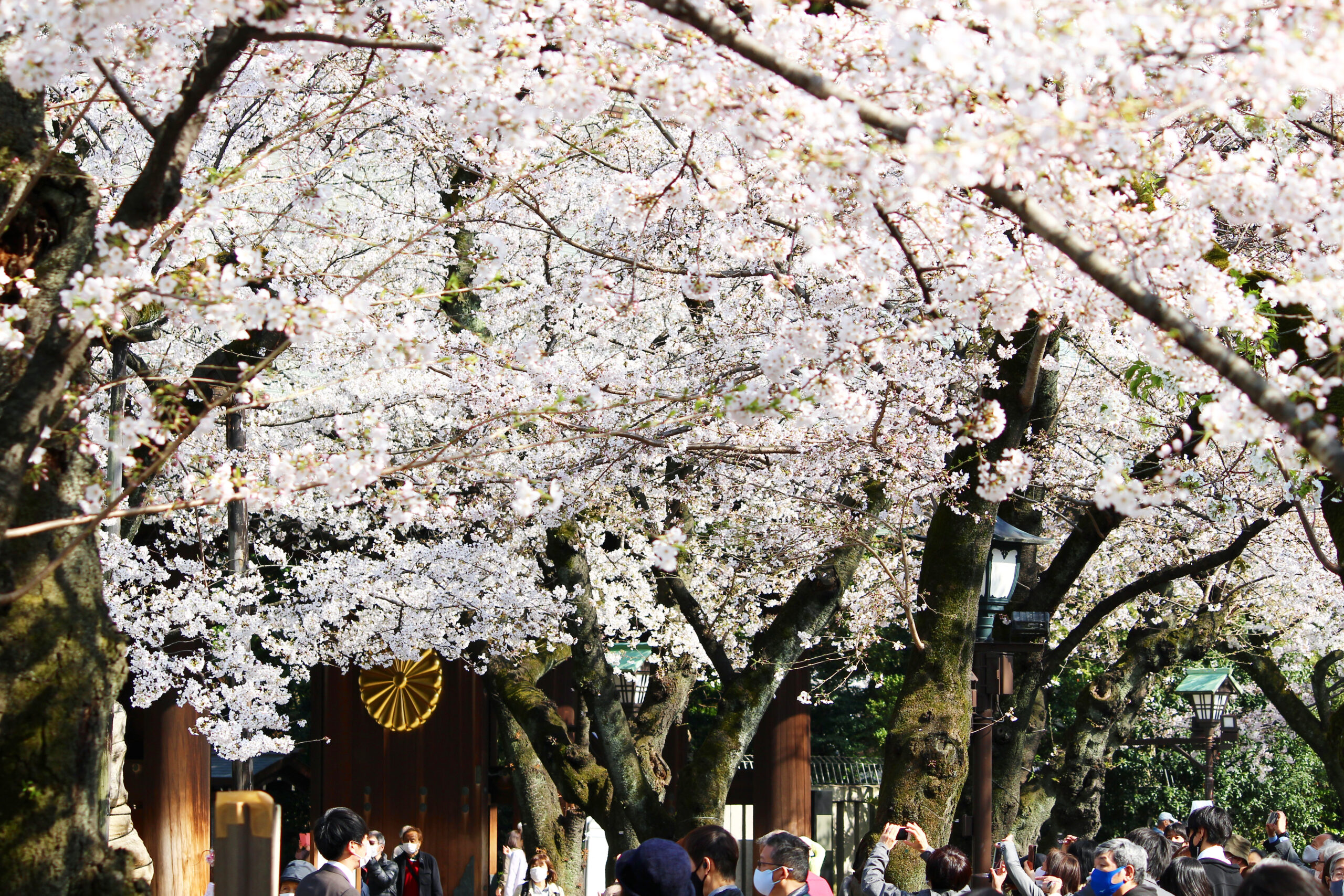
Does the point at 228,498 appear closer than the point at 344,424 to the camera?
Yes

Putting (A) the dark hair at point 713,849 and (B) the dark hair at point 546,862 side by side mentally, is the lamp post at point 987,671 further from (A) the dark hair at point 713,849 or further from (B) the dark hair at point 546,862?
(B) the dark hair at point 546,862

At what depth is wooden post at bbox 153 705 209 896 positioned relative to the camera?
12516mm

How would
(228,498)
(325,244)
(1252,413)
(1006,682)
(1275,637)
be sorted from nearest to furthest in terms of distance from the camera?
1. (1252,413)
2. (228,498)
3. (1006,682)
4. (325,244)
5. (1275,637)

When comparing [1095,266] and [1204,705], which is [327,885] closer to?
[1095,266]

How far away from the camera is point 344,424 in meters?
4.02

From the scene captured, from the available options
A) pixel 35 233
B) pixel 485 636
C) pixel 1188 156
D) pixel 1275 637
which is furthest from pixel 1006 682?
pixel 1275 637

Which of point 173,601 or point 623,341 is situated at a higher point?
point 623,341

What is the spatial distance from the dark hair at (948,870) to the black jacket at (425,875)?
568 cm

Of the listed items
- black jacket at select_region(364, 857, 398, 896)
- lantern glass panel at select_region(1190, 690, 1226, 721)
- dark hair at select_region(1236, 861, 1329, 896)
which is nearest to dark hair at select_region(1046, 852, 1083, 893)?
dark hair at select_region(1236, 861, 1329, 896)

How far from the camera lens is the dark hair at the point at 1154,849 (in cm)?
588

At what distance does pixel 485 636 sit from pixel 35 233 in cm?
701

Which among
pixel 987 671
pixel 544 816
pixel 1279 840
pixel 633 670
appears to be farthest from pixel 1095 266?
pixel 633 670

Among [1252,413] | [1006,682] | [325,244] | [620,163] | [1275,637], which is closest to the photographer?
[1252,413]

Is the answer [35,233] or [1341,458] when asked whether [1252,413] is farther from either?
[35,233]
